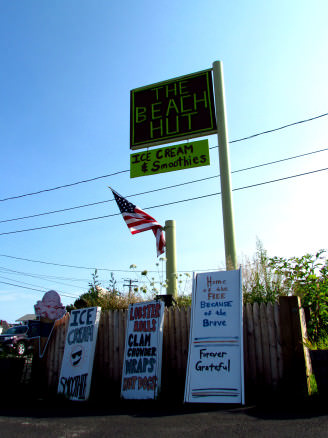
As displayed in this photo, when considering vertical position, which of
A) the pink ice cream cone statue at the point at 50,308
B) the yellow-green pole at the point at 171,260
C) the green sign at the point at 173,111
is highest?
the green sign at the point at 173,111

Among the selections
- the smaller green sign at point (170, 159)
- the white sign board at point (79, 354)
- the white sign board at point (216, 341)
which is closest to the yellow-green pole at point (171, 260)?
the smaller green sign at point (170, 159)

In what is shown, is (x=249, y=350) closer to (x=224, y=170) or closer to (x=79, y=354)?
(x=79, y=354)

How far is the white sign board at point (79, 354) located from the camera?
6.10 metres

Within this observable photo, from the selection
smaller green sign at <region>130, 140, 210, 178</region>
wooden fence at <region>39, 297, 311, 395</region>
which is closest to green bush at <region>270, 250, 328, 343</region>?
wooden fence at <region>39, 297, 311, 395</region>

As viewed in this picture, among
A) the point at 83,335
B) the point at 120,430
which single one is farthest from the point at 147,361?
the point at 120,430

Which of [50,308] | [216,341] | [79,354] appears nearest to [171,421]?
[216,341]

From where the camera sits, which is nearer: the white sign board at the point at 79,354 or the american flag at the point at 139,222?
the white sign board at the point at 79,354

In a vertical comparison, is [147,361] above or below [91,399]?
above

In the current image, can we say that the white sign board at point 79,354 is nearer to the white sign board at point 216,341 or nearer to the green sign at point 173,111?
the white sign board at point 216,341

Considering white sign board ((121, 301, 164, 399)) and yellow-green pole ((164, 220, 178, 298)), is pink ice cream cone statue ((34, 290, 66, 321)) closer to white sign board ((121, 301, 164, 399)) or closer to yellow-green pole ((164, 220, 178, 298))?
white sign board ((121, 301, 164, 399))

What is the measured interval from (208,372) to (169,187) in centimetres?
865

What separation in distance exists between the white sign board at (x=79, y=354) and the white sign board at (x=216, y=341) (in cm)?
Answer: 203

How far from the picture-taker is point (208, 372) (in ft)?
16.6

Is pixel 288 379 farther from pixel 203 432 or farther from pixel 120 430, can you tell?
pixel 120 430
